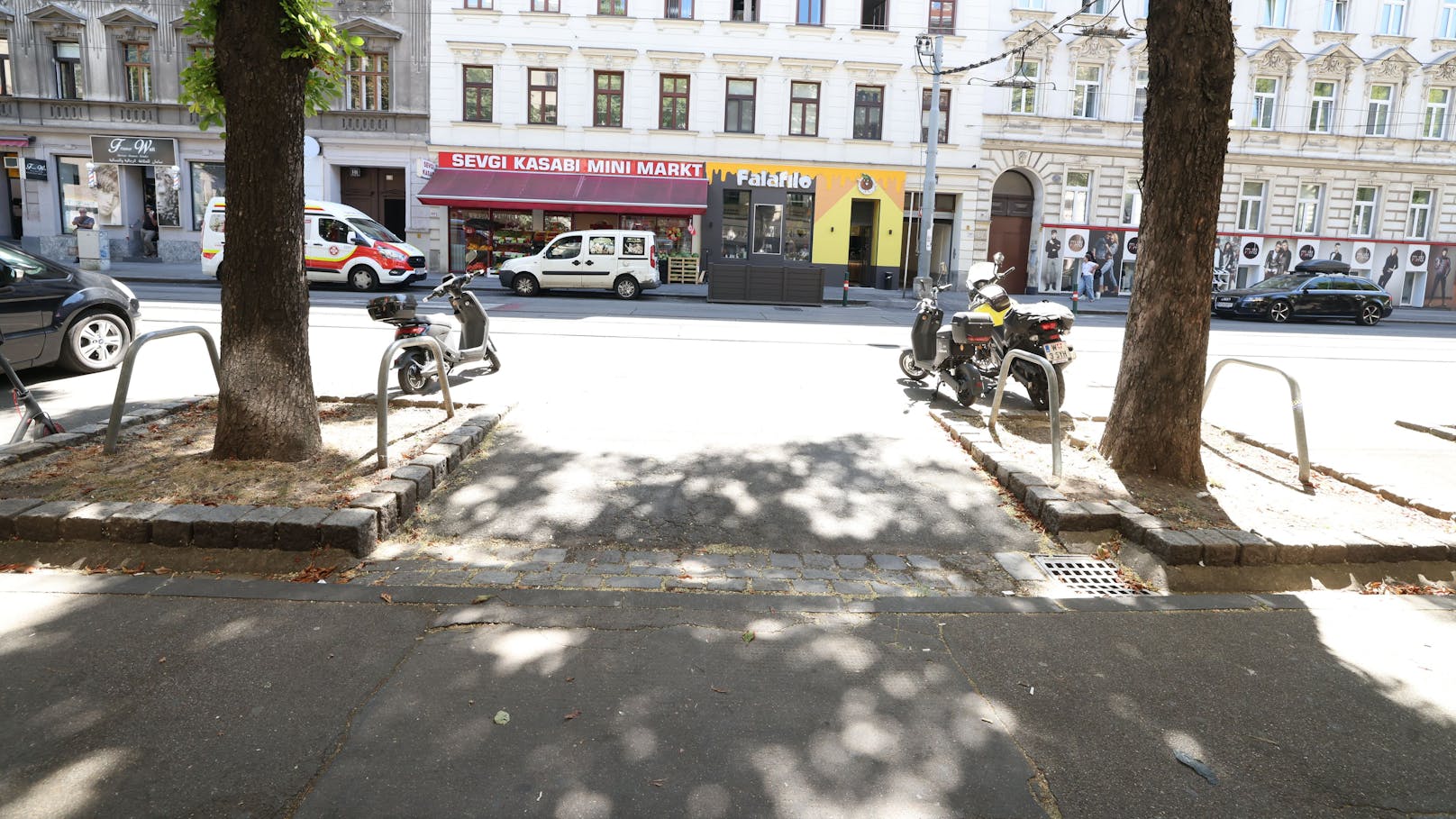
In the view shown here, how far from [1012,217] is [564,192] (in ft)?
52.5

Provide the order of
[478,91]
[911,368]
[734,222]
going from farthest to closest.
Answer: [734,222] < [478,91] < [911,368]

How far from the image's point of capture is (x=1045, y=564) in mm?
4961

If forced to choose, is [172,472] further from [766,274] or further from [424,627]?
[766,274]

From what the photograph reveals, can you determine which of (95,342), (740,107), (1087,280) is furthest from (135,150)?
(1087,280)

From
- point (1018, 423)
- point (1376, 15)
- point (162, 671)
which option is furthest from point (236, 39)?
Answer: point (1376, 15)

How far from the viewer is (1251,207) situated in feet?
108

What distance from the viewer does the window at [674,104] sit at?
99.1 ft

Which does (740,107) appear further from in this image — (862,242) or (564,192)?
(564,192)

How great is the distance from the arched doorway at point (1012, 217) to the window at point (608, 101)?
13493 mm

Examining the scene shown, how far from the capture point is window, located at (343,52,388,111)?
97.0ft

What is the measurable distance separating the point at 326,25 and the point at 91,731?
444 cm

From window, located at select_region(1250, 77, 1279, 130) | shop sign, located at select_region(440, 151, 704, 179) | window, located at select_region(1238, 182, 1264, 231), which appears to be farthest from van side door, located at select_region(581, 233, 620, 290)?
window, located at select_region(1250, 77, 1279, 130)

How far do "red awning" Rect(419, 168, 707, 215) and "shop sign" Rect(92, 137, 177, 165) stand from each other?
8783 millimetres

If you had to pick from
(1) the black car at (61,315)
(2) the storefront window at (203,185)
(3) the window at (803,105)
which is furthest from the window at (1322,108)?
(2) the storefront window at (203,185)
